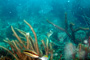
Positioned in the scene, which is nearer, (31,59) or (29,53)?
(29,53)

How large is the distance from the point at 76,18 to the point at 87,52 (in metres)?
10.7

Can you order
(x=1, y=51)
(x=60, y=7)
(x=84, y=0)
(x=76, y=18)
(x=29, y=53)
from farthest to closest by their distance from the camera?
(x=60, y=7)
(x=84, y=0)
(x=76, y=18)
(x=1, y=51)
(x=29, y=53)

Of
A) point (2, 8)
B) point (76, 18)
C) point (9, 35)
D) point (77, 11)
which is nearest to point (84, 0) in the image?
point (77, 11)

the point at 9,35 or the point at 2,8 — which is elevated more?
the point at 2,8

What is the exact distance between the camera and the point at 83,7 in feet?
45.8

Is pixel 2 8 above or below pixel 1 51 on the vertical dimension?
above

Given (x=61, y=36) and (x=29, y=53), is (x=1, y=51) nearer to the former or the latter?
(x=29, y=53)

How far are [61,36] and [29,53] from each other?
639 cm

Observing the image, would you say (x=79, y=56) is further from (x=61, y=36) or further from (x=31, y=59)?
(x=61, y=36)

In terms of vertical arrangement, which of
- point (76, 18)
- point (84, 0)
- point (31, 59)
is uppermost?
point (84, 0)

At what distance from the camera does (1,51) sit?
4.02 meters

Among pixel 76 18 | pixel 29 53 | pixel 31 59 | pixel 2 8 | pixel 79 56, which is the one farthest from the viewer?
pixel 2 8

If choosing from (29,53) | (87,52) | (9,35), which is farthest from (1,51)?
(9,35)

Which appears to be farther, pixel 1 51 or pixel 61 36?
pixel 61 36
